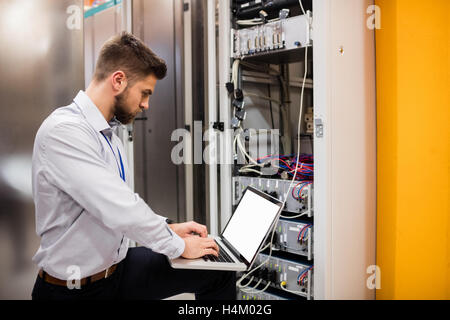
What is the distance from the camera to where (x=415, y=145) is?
6.00 ft

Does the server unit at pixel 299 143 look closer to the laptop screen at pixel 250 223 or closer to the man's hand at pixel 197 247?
the laptop screen at pixel 250 223

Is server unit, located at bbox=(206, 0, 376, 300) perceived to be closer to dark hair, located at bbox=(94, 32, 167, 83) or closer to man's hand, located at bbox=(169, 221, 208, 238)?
man's hand, located at bbox=(169, 221, 208, 238)

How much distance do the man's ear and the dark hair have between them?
2 cm

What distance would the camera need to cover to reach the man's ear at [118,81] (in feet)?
4.32

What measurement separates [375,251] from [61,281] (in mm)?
1648

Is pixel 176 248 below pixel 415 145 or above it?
below

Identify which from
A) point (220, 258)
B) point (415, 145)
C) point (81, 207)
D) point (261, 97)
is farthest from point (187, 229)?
point (415, 145)

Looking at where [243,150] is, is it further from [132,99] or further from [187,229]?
[132,99]

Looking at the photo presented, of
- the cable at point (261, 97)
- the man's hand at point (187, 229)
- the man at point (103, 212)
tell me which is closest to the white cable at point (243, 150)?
the cable at point (261, 97)

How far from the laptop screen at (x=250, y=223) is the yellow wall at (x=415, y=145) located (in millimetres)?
839

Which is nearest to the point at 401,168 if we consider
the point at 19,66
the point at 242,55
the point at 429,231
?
the point at 429,231

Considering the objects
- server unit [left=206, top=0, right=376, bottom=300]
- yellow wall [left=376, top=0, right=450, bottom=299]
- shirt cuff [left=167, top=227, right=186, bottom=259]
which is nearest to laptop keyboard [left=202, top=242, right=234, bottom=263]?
shirt cuff [left=167, top=227, right=186, bottom=259]

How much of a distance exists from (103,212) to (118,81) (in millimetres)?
519

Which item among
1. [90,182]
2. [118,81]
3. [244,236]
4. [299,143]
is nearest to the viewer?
[90,182]
